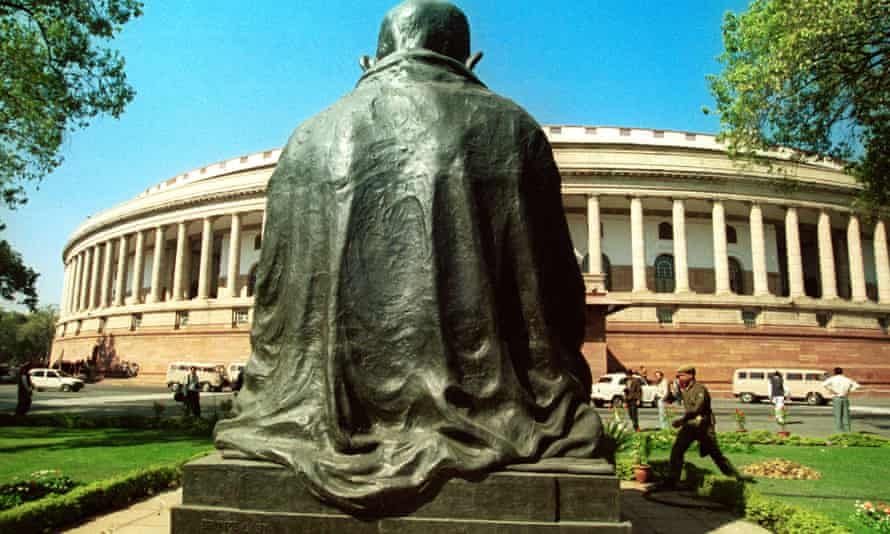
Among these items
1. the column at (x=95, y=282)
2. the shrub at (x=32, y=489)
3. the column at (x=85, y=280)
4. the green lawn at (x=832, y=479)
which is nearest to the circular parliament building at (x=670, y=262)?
the column at (x=95, y=282)

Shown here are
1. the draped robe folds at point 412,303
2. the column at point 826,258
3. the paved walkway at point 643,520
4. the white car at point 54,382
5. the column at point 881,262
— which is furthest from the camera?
the column at point 881,262

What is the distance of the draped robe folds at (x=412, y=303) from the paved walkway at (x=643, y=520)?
206 cm

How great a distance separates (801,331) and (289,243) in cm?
3810

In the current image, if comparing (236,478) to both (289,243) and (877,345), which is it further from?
(877,345)

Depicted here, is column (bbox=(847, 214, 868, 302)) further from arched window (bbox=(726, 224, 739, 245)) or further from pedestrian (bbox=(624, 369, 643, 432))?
pedestrian (bbox=(624, 369, 643, 432))

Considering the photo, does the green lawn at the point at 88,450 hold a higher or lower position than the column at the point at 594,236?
lower

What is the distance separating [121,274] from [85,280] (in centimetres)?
818

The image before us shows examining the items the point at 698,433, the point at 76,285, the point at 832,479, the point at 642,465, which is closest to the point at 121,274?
the point at 76,285

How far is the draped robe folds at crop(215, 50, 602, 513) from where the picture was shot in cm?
289

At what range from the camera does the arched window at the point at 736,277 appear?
1556 inches

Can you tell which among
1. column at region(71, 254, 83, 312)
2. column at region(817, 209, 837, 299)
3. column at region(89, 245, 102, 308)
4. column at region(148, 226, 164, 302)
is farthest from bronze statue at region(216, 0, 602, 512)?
column at region(71, 254, 83, 312)

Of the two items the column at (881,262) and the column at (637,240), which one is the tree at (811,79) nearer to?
the column at (637,240)

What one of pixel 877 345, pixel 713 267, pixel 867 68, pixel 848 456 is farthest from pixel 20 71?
pixel 877 345

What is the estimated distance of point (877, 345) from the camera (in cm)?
3625
